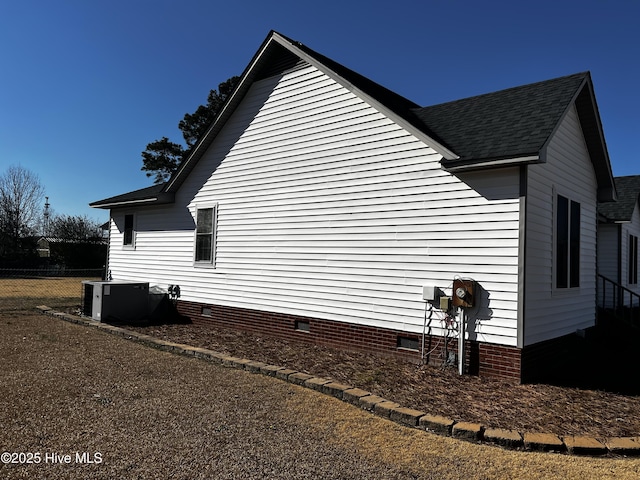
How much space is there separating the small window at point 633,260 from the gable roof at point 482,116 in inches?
257

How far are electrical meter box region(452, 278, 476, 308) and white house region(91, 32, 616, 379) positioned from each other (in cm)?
11

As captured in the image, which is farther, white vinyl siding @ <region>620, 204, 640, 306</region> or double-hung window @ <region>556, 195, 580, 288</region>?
white vinyl siding @ <region>620, 204, 640, 306</region>

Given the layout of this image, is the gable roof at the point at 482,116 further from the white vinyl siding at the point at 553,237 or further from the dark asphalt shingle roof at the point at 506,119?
the white vinyl siding at the point at 553,237

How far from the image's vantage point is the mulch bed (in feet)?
17.4

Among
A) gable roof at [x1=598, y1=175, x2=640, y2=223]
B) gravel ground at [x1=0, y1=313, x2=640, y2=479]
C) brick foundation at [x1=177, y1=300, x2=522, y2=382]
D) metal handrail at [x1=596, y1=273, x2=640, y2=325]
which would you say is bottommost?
gravel ground at [x1=0, y1=313, x2=640, y2=479]

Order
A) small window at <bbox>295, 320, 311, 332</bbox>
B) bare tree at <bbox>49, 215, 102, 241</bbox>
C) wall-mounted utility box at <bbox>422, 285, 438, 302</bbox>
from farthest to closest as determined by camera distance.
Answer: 1. bare tree at <bbox>49, 215, 102, 241</bbox>
2. small window at <bbox>295, 320, 311, 332</bbox>
3. wall-mounted utility box at <bbox>422, 285, 438, 302</bbox>

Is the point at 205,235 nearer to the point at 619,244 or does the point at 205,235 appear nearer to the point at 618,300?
the point at 618,300

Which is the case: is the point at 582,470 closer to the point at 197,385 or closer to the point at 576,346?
the point at 197,385

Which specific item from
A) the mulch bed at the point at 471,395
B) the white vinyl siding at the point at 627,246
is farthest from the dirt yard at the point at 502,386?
the white vinyl siding at the point at 627,246

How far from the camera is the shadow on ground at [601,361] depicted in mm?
7180

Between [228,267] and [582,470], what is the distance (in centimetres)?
874

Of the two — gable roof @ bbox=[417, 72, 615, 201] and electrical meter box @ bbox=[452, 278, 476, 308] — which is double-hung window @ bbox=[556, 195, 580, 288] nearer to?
gable roof @ bbox=[417, 72, 615, 201]

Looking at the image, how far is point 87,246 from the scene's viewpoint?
38.3 m

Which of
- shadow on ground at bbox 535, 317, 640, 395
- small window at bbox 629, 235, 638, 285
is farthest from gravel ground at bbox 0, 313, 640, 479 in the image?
small window at bbox 629, 235, 638, 285
